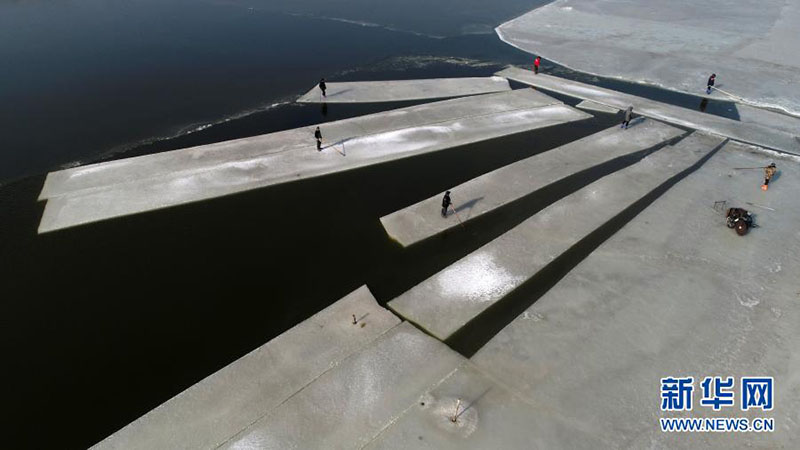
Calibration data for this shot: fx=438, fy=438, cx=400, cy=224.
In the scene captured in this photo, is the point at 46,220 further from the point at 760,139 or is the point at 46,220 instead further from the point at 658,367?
the point at 760,139

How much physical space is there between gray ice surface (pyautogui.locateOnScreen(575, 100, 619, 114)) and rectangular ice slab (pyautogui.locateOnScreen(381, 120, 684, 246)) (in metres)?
2.43

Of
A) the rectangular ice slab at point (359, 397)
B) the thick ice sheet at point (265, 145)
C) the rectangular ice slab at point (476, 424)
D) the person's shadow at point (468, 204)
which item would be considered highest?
the thick ice sheet at point (265, 145)

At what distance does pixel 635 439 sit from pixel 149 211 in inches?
749

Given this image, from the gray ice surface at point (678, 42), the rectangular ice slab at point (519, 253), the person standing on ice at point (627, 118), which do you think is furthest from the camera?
the gray ice surface at point (678, 42)

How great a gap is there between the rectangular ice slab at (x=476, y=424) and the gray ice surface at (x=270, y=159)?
1291 cm

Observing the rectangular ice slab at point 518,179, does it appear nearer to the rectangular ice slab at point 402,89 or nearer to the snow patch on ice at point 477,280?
the snow patch on ice at point 477,280

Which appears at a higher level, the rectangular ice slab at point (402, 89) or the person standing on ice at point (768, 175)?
the rectangular ice slab at point (402, 89)

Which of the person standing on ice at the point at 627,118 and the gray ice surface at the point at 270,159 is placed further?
the person standing on ice at the point at 627,118

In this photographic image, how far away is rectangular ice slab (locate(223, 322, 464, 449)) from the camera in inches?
422

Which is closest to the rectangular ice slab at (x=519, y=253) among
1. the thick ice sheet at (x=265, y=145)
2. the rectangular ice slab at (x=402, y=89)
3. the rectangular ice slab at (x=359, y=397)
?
the rectangular ice slab at (x=359, y=397)

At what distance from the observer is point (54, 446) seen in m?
10.8

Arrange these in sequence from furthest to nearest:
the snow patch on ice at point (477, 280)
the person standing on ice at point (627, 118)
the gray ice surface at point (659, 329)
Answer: the person standing on ice at point (627, 118), the snow patch on ice at point (477, 280), the gray ice surface at point (659, 329)

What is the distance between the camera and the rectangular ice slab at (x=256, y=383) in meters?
10.8

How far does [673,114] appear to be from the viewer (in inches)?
1142
